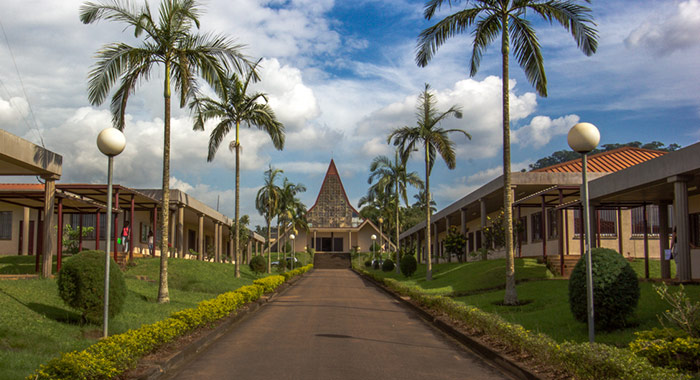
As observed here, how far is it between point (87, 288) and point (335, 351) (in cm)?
459

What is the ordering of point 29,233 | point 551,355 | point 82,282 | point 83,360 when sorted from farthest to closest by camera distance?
1. point 29,233
2. point 82,282
3. point 551,355
4. point 83,360

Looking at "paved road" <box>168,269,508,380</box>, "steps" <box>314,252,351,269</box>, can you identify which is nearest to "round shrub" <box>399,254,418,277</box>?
"paved road" <box>168,269,508,380</box>

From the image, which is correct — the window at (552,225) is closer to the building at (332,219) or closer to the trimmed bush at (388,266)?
the trimmed bush at (388,266)

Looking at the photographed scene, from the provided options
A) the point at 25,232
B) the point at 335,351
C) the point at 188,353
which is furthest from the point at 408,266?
the point at 188,353

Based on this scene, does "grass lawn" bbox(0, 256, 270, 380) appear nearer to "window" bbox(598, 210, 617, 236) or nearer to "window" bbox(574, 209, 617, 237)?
"window" bbox(574, 209, 617, 237)

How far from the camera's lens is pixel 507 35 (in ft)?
51.4

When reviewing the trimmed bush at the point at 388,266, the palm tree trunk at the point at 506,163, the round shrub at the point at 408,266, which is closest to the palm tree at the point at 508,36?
the palm tree trunk at the point at 506,163

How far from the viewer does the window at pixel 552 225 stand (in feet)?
91.4

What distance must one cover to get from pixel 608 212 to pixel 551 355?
2172 cm

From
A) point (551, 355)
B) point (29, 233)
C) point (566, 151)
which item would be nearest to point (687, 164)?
point (551, 355)

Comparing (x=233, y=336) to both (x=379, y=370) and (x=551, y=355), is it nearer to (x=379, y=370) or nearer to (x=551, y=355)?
(x=379, y=370)

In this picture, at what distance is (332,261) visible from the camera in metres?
67.4

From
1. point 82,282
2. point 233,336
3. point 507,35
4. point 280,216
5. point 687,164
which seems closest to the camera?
point 82,282

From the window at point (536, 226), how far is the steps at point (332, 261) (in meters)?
34.8
